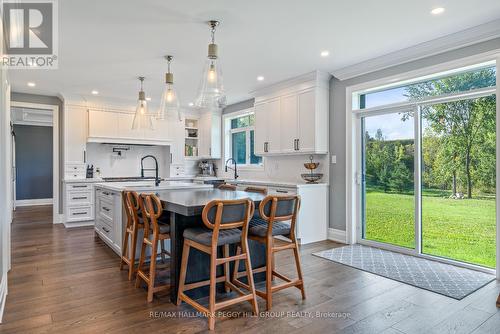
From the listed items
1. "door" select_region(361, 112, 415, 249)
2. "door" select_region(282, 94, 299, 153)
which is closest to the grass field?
"door" select_region(361, 112, 415, 249)

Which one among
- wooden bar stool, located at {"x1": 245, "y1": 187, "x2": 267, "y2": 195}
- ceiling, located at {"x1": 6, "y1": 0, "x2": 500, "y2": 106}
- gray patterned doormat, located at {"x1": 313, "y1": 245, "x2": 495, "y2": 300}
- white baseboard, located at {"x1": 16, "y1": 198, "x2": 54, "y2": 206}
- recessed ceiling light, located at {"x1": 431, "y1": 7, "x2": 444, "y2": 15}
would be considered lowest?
gray patterned doormat, located at {"x1": 313, "y1": 245, "x2": 495, "y2": 300}

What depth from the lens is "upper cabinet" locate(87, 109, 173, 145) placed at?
631 centimetres

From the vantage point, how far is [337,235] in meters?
4.75

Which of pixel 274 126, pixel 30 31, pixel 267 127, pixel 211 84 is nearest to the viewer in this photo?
pixel 211 84

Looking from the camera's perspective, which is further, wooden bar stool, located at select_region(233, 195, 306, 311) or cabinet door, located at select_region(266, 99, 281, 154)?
cabinet door, located at select_region(266, 99, 281, 154)

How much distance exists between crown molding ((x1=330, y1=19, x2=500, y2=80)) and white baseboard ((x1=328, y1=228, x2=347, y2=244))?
2.24 m

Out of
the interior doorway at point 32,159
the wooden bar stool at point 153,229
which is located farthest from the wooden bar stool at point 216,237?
the interior doorway at point 32,159

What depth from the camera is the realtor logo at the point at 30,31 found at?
2.80 metres

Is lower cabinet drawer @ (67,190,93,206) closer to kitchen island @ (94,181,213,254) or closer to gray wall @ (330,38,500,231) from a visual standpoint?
kitchen island @ (94,181,213,254)

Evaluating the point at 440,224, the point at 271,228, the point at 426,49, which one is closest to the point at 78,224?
the point at 271,228

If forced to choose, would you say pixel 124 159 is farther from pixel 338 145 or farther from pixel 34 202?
pixel 338 145

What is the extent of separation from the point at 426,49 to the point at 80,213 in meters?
6.08

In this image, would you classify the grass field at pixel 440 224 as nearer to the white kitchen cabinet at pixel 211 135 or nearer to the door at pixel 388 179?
the door at pixel 388 179

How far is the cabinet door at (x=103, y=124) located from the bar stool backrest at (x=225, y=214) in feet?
16.5
